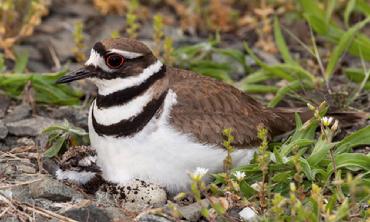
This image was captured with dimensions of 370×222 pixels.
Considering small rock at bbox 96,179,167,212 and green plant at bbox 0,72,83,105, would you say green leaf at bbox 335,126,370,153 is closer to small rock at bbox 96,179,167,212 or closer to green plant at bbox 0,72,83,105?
small rock at bbox 96,179,167,212

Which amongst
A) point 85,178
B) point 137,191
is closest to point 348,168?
point 137,191

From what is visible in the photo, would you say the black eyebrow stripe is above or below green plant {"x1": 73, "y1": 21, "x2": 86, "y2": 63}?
above

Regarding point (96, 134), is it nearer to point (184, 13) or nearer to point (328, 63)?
point (328, 63)

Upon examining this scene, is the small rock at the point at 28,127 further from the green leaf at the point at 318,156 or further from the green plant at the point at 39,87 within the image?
the green leaf at the point at 318,156

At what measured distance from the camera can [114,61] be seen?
5211mm

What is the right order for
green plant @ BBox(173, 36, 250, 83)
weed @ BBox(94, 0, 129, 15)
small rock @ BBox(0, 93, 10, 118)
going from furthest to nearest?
1. weed @ BBox(94, 0, 129, 15)
2. green plant @ BBox(173, 36, 250, 83)
3. small rock @ BBox(0, 93, 10, 118)

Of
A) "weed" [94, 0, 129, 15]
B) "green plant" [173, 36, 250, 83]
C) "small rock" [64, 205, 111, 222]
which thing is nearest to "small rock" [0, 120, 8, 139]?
"small rock" [64, 205, 111, 222]

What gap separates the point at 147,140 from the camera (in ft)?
16.7

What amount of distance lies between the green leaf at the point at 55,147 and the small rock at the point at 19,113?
622 mm

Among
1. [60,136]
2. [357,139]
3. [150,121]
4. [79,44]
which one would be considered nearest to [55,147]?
[60,136]

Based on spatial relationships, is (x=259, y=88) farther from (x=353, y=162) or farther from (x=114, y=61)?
(x=114, y=61)

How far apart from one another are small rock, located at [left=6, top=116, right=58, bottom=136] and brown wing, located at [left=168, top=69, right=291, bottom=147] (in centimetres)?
114

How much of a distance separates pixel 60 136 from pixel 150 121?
91cm

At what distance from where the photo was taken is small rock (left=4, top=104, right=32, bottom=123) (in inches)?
246
